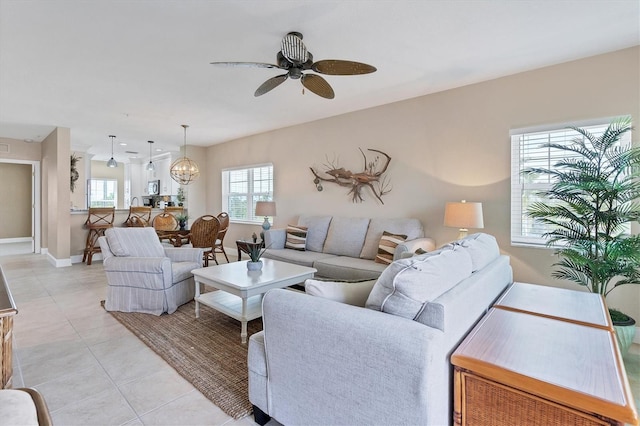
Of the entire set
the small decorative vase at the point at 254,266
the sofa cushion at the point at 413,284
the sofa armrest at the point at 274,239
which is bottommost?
the small decorative vase at the point at 254,266

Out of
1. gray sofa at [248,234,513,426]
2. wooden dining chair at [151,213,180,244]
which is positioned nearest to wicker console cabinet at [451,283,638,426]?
gray sofa at [248,234,513,426]

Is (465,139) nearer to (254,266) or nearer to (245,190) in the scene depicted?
(254,266)

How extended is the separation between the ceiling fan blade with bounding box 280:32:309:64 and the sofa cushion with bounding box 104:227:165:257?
2708 mm

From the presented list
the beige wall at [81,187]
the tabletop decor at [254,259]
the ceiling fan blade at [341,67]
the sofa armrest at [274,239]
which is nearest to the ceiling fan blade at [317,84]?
the ceiling fan blade at [341,67]

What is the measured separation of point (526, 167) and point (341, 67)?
7.57 feet

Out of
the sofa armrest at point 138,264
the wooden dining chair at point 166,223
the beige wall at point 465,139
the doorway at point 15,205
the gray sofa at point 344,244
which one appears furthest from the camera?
the doorway at point 15,205

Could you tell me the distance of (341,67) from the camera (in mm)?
2297

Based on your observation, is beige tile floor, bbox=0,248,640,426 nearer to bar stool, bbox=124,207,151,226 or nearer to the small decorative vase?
the small decorative vase

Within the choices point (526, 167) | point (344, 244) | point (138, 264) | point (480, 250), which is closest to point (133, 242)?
point (138, 264)

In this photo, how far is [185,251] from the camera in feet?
12.8

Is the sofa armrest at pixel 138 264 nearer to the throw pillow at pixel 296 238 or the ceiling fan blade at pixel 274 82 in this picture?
the throw pillow at pixel 296 238

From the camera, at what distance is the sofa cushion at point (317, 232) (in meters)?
4.68

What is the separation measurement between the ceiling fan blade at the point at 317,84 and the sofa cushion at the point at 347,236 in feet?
6.75

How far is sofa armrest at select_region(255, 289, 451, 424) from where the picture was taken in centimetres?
117
